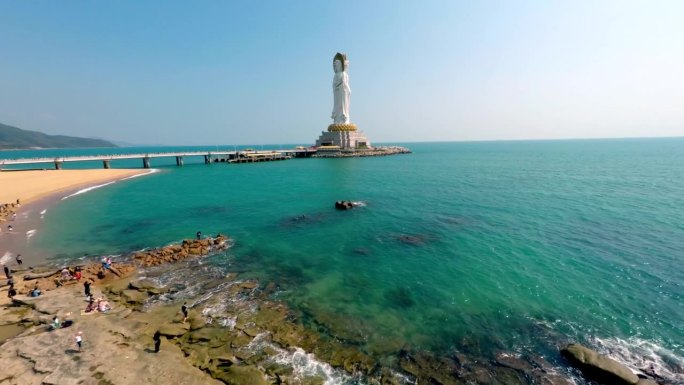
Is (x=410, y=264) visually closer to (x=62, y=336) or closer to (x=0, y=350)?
(x=62, y=336)

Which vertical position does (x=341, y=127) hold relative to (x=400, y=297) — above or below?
above

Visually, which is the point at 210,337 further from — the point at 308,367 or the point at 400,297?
the point at 400,297

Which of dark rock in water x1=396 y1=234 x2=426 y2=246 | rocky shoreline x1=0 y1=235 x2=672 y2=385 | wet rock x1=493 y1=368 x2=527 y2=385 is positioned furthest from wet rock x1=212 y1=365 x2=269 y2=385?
dark rock in water x1=396 y1=234 x2=426 y2=246

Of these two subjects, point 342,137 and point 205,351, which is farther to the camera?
point 342,137

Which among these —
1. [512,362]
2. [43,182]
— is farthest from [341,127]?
[512,362]

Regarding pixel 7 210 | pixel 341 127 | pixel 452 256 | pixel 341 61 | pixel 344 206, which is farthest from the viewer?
pixel 341 127

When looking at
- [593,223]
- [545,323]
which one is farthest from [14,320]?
[593,223]
